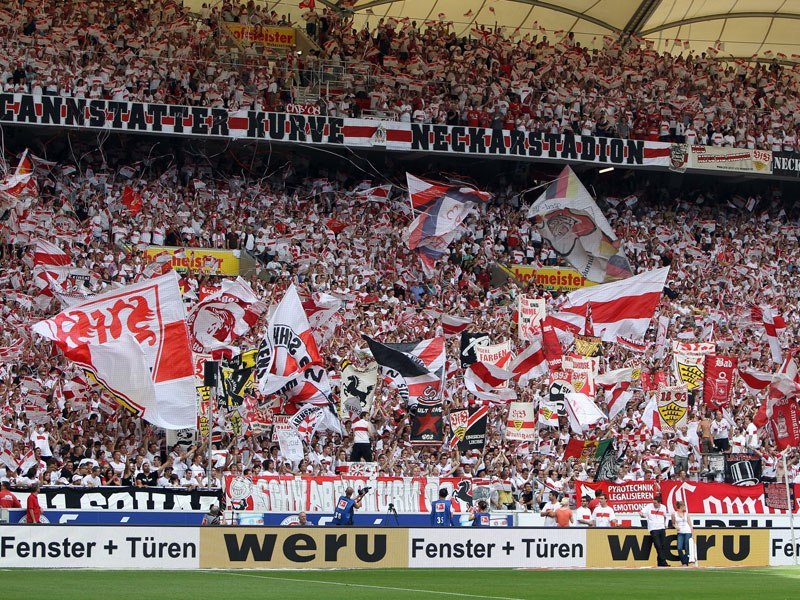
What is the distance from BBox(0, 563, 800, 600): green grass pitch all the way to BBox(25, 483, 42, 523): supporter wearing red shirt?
3.29 metres

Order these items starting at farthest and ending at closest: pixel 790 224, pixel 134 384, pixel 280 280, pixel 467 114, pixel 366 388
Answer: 1. pixel 790 224
2. pixel 467 114
3. pixel 280 280
4. pixel 366 388
5. pixel 134 384

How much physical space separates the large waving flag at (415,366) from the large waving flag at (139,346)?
15.9ft

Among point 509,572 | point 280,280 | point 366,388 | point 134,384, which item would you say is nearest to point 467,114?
point 280,280

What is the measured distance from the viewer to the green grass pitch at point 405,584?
1495 cm

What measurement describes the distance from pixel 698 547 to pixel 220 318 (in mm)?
10302

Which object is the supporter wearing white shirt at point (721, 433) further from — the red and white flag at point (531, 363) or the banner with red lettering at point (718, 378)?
the red and white flag at point (531, 363)

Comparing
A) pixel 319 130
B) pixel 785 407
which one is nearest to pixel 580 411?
pixel 785 407

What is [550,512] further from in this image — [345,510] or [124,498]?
[124,498]

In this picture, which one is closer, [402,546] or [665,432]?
[402,546]

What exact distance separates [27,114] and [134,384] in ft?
45.3

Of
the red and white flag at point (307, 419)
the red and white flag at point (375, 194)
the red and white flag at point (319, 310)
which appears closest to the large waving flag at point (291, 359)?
the red and white flag at point (307, 419)

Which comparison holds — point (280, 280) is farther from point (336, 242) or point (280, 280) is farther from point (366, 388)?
point (366, 388)

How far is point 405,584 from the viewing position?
675 inches

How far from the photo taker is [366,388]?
88.1 feet
